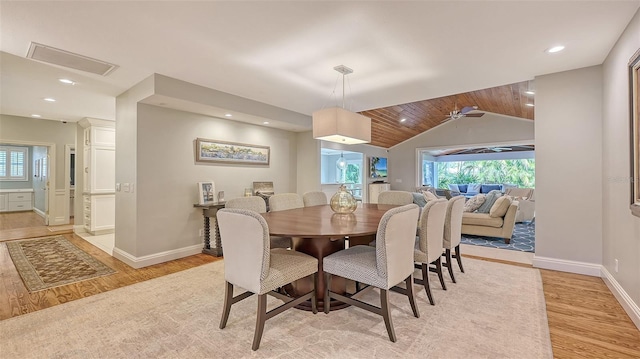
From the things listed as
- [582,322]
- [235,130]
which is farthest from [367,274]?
[235,130]

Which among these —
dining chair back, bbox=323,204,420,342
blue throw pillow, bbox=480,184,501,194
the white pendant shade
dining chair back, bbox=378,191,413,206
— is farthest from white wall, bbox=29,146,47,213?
blue throw pillow, bbox=480,184,501,194

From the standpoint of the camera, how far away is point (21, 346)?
1801mm

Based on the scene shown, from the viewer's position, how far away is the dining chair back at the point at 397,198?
145 inches

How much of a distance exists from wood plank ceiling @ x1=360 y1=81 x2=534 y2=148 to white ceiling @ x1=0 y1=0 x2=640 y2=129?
8.25 ft

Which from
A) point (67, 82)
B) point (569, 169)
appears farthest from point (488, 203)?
point (67, 82)

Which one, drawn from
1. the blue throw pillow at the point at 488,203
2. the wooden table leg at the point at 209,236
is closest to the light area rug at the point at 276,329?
the wooden table leg at the point at 209,236

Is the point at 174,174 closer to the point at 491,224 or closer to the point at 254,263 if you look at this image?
the point at 254,263

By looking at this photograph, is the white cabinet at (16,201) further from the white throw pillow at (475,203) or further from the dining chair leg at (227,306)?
the white throw pillow at (475,203)

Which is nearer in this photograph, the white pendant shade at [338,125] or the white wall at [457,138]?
the white pendant shade at [338,125]

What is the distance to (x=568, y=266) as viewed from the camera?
3.14m

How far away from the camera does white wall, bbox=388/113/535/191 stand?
25.4 ft

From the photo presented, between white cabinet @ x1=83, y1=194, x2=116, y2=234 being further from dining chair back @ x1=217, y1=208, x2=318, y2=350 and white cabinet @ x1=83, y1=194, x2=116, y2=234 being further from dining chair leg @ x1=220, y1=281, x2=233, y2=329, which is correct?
dining chair back @ x1=217, y1=208, x2=318, y2=350

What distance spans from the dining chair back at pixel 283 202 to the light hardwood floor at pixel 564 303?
132 centimetres

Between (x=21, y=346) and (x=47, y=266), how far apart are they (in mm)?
2197
